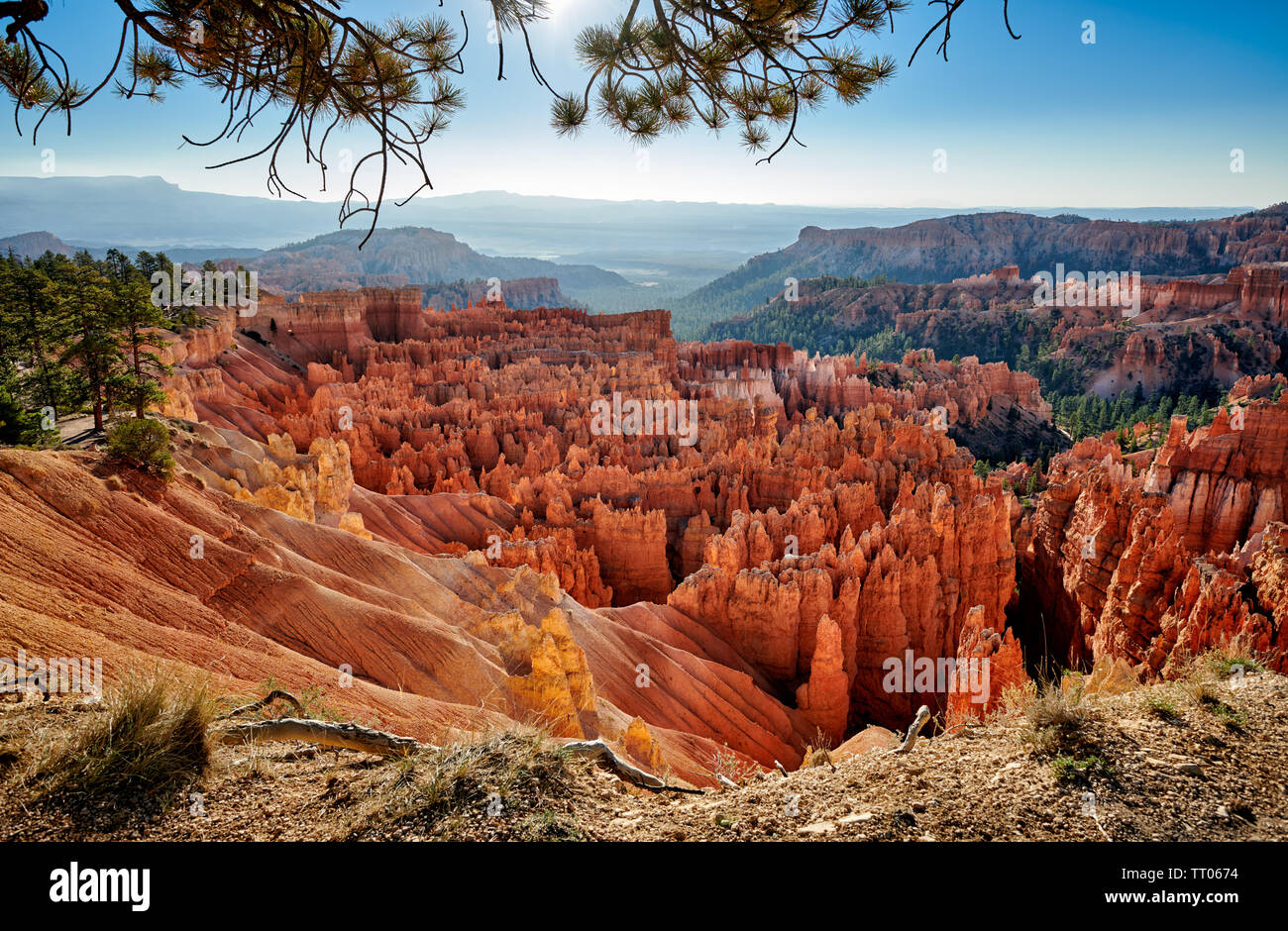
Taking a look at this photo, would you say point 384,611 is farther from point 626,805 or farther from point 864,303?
point 864,303

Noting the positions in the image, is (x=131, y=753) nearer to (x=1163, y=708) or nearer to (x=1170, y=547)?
(x=1163, y=708)

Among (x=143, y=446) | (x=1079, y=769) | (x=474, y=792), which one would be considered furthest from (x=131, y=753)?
(x=143, y=446)

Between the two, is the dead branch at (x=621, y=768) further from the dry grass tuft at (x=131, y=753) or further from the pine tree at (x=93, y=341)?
the pine tree at (x=93, y=341)

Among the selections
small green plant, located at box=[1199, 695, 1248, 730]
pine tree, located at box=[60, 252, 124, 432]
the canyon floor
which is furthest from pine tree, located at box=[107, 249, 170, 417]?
small green plant, located at box=[1199, 695, 1248, 730]

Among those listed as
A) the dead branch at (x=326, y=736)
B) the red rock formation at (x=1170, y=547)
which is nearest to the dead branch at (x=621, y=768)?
the dead branch at (x=326, y=736)

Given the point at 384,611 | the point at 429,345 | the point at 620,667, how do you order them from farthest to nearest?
the point at 429,345
the point at 620,667
the point at 384,611

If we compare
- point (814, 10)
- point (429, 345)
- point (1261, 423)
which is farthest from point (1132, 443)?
point (814, 10)
